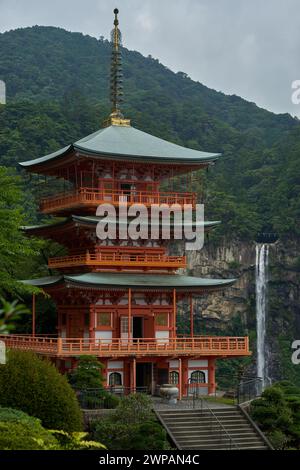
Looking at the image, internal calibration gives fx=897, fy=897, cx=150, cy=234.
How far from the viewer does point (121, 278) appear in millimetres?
36344

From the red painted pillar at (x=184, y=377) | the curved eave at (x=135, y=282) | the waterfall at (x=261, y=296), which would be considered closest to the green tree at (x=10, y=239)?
the curved eave at (x=135, y=282)

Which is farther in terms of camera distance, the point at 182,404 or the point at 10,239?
the point at 182,404

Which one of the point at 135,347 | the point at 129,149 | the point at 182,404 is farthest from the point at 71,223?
the point at 182,404

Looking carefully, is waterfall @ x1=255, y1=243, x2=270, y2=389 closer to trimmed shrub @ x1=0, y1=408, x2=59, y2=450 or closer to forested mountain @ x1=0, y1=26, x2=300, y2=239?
forested mountain @ x1=0, y1=26, x2=300, y2=239

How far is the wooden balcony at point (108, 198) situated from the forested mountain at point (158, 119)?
1591 inches

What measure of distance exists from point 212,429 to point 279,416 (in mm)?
2397

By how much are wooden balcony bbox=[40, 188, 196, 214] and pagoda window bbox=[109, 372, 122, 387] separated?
700 cm

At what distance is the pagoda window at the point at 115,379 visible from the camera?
3491cm

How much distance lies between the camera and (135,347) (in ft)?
112

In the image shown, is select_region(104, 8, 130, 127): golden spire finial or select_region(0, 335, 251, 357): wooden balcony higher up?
select_region(104, 8, 130, 127): golden spire finial

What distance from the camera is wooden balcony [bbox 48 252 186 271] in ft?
120

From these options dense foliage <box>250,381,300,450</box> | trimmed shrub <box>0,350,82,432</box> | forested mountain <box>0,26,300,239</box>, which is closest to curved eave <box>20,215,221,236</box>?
dense foliage <box>250,381,300,450</box>

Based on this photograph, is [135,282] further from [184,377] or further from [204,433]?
[204,433]
